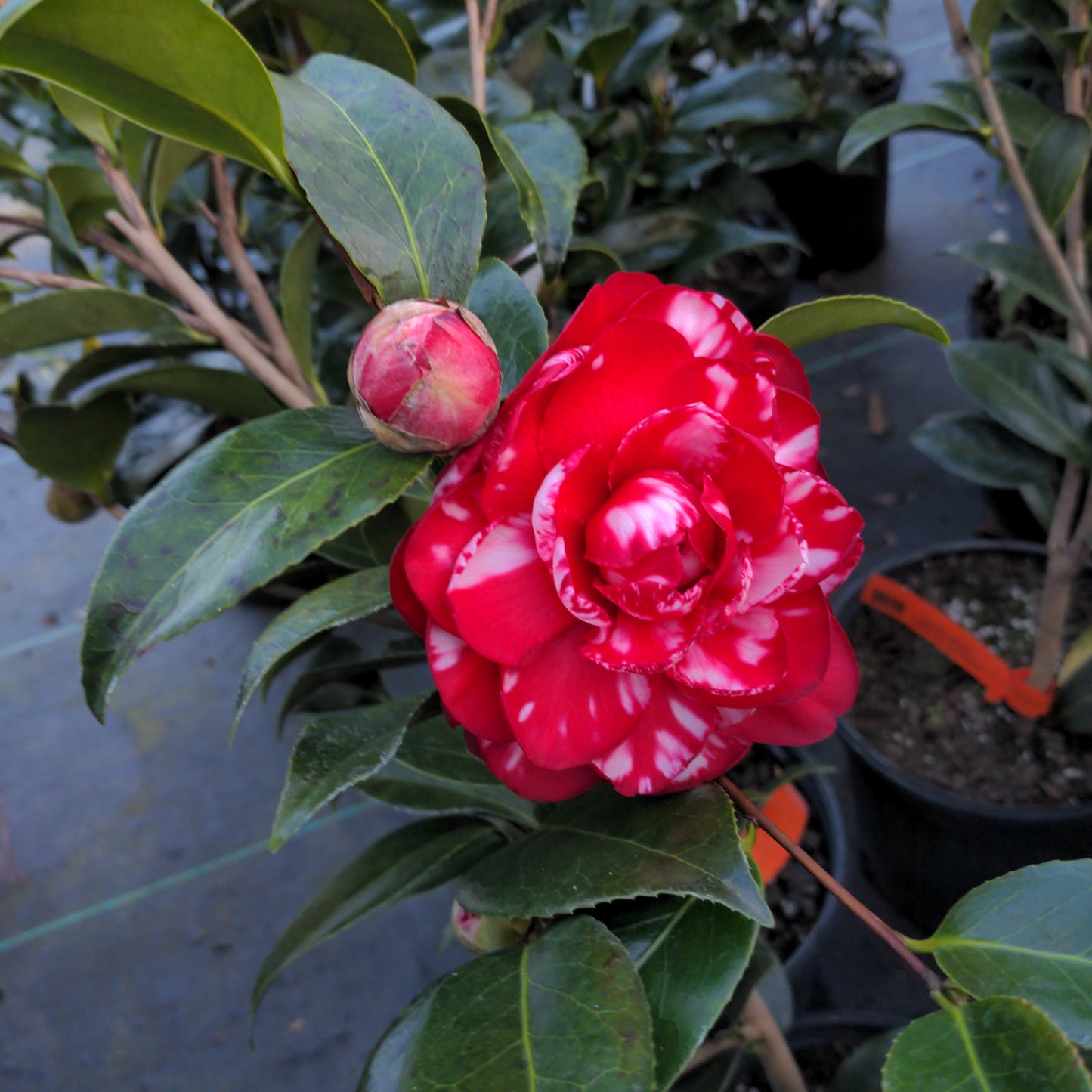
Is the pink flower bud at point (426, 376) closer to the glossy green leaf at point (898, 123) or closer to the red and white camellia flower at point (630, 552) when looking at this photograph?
the red and white camellia flower at point (630, 552)

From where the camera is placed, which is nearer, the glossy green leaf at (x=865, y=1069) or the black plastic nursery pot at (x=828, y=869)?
the glossy green leaf at (x=865, y=1069)

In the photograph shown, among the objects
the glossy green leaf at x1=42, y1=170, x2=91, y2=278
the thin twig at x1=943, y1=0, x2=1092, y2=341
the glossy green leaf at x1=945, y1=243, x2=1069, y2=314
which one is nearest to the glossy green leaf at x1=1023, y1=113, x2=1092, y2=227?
the thin twig at x1=943, y1=0, x2=1092, y2=341

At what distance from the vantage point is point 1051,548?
3.26 feet

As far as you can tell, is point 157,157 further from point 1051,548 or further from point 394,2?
point 1051,548

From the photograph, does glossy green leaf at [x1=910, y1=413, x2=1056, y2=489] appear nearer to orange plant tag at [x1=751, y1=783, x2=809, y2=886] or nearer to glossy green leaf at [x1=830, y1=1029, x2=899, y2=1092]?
orange plant tag at [x1=751, y1=783, x2=809, y2=886]

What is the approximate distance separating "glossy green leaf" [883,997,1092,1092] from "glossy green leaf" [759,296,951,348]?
0.29 metres

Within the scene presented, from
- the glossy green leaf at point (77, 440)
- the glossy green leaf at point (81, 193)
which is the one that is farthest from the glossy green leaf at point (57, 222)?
the glossy green leaf at point (77, 440)

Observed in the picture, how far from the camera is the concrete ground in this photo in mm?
1225

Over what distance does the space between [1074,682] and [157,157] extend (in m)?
1.03

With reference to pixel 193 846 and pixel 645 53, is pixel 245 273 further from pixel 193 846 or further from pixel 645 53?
pixel 193 846

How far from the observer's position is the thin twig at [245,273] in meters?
0.73

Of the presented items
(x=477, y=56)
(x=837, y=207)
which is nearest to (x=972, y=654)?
(x=477, y=56)

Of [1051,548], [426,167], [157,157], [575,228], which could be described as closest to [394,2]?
[575,228]

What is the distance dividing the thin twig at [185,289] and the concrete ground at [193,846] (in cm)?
86
